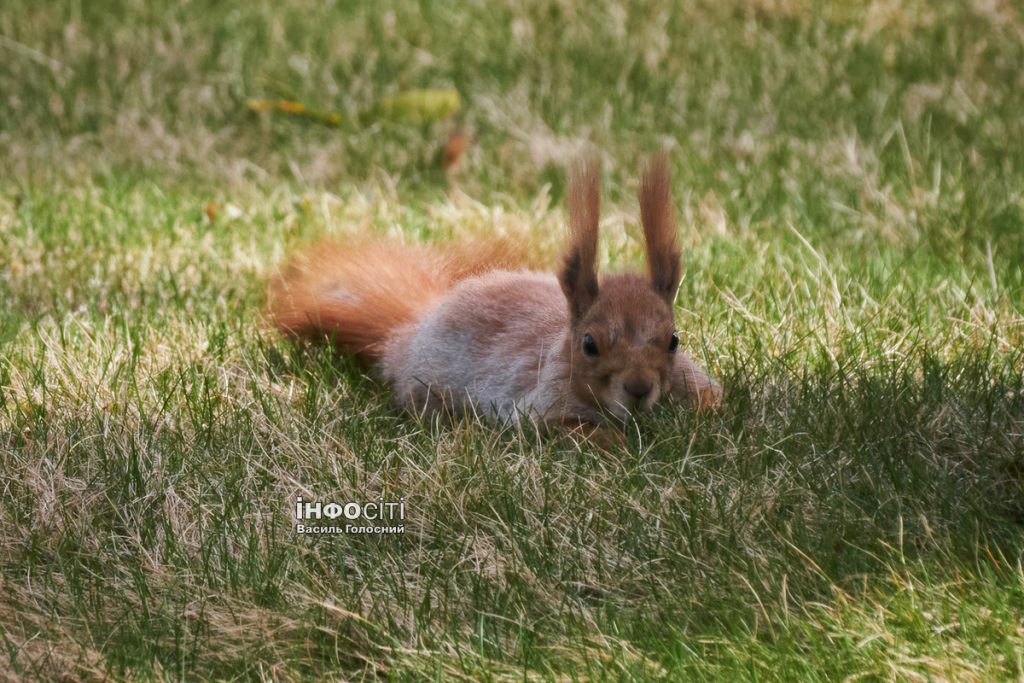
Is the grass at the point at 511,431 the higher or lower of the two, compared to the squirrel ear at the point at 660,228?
lower

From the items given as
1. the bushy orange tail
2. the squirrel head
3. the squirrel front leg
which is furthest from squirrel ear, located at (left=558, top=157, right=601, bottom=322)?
the bushy orange tail

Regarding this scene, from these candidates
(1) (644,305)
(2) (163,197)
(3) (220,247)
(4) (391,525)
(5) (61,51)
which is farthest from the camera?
(5) (61,51)

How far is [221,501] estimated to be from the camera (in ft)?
8.86

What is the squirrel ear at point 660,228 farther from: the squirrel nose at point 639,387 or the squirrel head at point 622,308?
the squirrel nose at point 639,387

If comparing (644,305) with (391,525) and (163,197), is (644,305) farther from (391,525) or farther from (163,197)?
(163,197)

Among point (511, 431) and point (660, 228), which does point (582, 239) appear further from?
point (511, 431)

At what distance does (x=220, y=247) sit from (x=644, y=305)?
1842 millimetres

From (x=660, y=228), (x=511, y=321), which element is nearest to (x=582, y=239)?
(x=660, y=228)

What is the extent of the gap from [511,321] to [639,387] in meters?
0.58

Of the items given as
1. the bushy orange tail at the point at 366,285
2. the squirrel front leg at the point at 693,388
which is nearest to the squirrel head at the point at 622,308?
the squirrel front leg at the point at 693,388

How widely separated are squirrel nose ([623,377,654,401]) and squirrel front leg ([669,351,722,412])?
0.19m

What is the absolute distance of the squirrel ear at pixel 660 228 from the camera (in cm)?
300

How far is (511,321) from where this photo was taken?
10.8 feet

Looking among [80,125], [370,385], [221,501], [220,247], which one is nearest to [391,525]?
[221,501]
